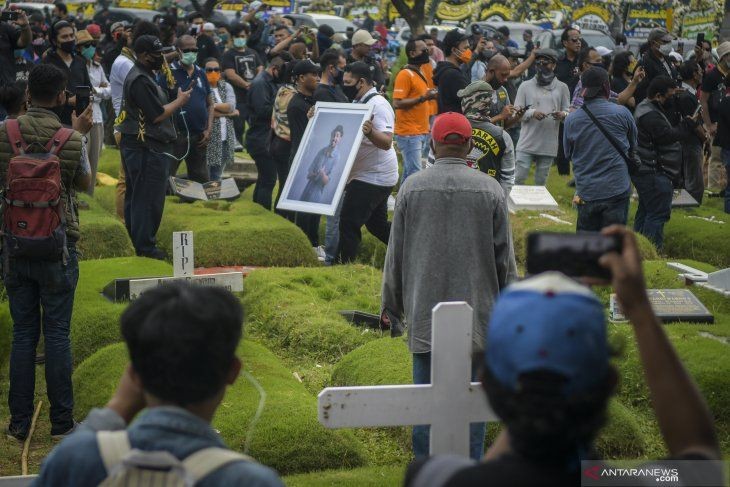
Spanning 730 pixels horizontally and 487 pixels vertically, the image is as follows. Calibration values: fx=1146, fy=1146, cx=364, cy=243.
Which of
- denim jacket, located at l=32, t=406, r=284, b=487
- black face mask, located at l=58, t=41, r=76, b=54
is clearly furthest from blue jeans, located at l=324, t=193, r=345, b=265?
denim jacket, located at l=32, t=406, r=284, b=487

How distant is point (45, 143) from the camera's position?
20.3 ft

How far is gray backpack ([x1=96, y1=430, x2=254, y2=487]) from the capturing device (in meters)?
2.31

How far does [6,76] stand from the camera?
11797 mm

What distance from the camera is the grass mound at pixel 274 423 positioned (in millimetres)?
5941

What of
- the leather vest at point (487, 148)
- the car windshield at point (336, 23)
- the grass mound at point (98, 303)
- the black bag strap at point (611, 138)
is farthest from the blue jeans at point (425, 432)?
the car windshield at point (336, 23)

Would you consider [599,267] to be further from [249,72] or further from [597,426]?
[249,72]

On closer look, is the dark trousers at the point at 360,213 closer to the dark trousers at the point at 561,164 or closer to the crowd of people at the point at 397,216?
the crowd of people at the point at 397,216

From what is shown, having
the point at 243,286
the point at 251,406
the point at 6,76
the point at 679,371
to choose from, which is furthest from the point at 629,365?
the point at 6,76

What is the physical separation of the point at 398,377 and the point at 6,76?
6.83 metres

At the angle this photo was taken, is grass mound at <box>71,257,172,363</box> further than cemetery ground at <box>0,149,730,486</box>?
Yes

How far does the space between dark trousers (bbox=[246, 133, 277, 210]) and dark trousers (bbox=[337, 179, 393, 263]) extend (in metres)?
2.61

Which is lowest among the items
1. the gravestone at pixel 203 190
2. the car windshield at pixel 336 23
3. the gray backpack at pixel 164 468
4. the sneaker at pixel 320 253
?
the car windshield at pixel 336 23

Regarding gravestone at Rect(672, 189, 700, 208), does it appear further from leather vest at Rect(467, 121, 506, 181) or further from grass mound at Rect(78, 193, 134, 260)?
grass mound at Rect(78, 193, 134, 260)

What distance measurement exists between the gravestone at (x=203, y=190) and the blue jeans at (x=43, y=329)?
637 cm
